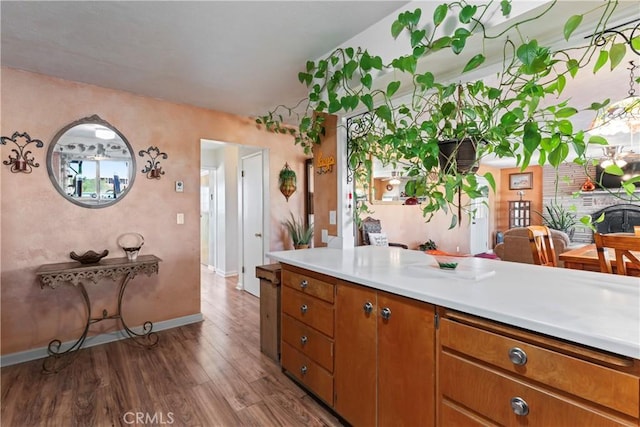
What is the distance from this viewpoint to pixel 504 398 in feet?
3.25

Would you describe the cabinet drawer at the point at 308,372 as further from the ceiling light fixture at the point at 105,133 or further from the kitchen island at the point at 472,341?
the ceiling light fixture at the point at 105,133

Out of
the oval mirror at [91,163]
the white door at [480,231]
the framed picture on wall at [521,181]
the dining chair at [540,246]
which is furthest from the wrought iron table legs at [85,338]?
the framed picture on wall at [521,181]

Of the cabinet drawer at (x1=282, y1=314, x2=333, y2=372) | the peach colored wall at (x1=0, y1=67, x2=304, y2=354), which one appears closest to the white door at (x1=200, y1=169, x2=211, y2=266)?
the peach colored wall at (x1=0, y1=67, x2=304, y2=354)

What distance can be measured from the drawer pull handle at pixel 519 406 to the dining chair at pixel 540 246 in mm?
2228

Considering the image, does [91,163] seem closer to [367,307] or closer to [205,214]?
[367,307]

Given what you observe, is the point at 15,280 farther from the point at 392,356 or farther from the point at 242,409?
the point at 392,356

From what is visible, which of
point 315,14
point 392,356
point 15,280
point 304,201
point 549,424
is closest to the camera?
point 549,424

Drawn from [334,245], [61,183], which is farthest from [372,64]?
[61,183]

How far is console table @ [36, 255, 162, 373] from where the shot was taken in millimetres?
2338

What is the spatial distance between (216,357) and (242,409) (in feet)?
2.52

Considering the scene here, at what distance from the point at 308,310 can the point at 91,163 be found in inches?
95.5

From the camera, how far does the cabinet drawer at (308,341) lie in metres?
1.75

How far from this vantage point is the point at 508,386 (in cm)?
98

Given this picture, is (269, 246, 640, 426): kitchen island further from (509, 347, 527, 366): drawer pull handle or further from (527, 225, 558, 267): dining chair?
(527, 225, 558, 267): dining chair
